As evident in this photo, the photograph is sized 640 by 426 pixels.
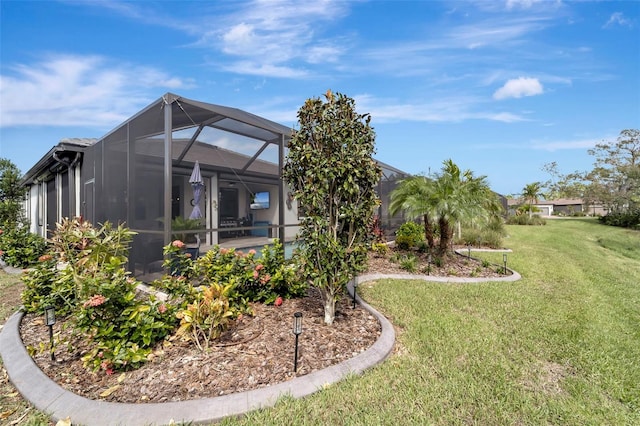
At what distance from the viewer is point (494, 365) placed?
9.41ft

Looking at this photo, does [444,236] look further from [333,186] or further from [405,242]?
[333,186]

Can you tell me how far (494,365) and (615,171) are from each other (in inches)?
1399

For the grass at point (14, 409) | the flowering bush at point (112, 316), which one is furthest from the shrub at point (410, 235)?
the grass at point (14, 409)

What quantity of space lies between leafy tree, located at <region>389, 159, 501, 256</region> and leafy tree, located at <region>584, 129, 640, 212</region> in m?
26.7

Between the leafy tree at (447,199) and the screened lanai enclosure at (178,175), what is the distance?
3.49 m

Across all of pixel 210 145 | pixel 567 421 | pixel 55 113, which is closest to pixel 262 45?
pixel 210 145

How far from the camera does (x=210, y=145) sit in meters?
6.00

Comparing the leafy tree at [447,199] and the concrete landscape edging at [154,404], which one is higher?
the leafy tree at [447,199]

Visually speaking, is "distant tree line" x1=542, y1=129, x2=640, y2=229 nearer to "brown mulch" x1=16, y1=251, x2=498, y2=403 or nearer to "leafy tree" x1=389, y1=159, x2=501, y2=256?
"leafy tree" x1=389, y1=159, x2=501, y2=256

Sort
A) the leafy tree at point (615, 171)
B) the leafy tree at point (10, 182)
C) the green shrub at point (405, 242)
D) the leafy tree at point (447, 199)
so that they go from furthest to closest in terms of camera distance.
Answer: the leafy tree at point (615, 171), the leafy tree at point (10, 182), the green shrub at point (405, 242), the leafy tree at point (447, 199)

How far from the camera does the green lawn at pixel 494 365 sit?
2178mm

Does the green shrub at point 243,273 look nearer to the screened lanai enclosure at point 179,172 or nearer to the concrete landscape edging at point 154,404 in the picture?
the screened lanai enclosure at point 179,172

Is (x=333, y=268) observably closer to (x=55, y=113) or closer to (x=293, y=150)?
(x=293, y=150)

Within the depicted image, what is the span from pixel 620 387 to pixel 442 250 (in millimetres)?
5152
